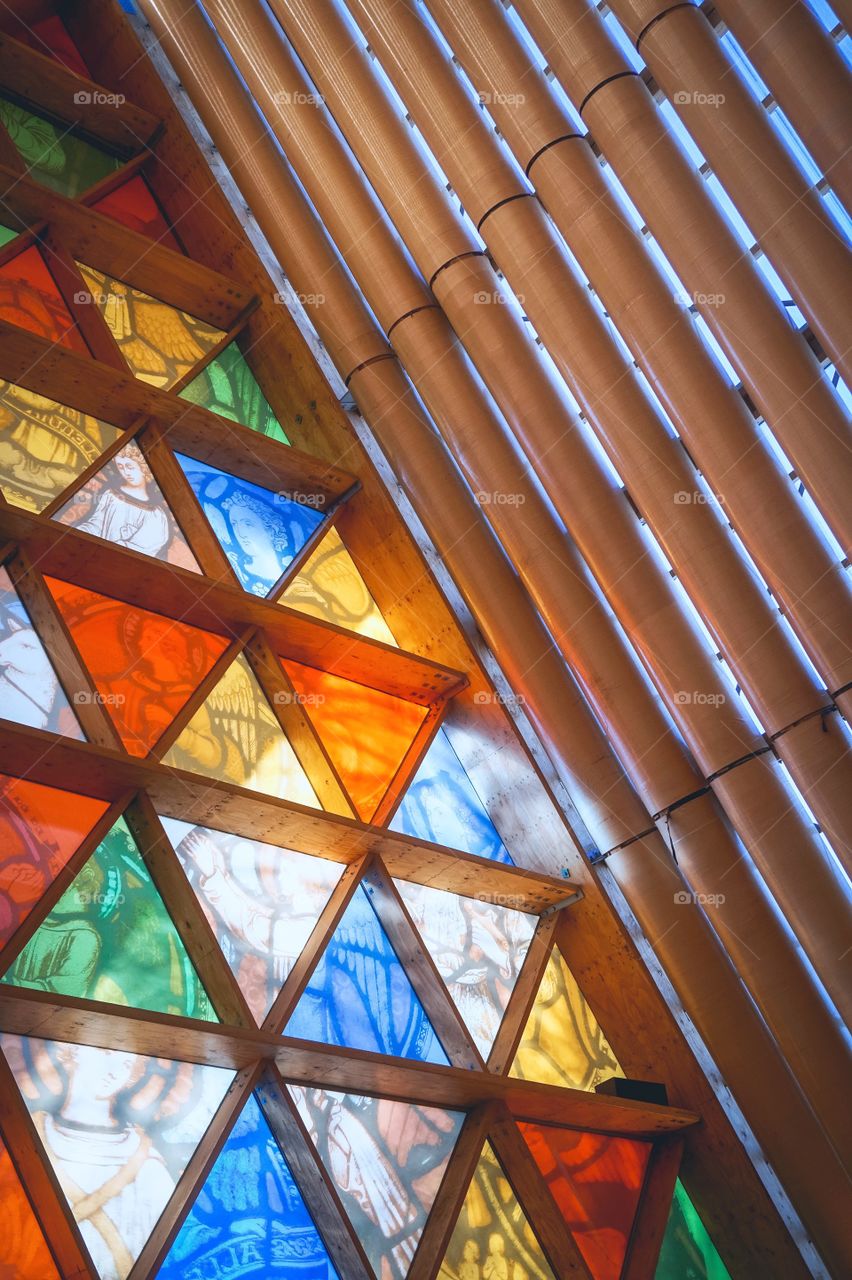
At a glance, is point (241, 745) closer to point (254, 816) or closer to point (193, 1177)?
point (254, 816)

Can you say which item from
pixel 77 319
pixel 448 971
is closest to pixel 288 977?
pixel 448 971

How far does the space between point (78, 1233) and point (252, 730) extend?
312cm

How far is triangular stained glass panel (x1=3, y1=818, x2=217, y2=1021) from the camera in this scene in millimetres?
5777

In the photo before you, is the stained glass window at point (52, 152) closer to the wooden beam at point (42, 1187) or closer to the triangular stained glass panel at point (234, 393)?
the triangular stained glass panel at point (234, 393)

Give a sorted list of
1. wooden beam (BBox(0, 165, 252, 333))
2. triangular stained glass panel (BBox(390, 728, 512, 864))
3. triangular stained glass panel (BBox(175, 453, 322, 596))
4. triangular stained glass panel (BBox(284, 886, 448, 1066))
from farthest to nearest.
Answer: wooden beam (BBox(0, 165, 252, 333)), triangular stained glass panel (BBox(175, 453, 322, 596)), triangular stained glass panel (BBox(390, 728, 512, 864)), triangular stained glass panel (BBox(284, 886, 448, 1066))

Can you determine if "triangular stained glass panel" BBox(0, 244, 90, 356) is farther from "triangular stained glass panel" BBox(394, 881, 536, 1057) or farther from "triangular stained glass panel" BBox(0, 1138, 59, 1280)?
"triangular stained glass panel" BBox(0, 1138, 59, 1280)

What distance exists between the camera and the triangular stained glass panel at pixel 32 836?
5.81 metres

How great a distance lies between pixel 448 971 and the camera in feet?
24.0

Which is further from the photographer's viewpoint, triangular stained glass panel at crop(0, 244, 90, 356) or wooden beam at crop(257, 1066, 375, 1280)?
triangular stained glass panel at crop(0, 244, 90, 356)

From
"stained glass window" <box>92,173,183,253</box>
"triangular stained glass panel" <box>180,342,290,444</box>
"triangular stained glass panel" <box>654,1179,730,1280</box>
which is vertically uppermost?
"stained glass window" <box>92,173,183,253</box>

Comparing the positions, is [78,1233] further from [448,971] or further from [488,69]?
[488,69]

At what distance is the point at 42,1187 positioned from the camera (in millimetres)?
5078

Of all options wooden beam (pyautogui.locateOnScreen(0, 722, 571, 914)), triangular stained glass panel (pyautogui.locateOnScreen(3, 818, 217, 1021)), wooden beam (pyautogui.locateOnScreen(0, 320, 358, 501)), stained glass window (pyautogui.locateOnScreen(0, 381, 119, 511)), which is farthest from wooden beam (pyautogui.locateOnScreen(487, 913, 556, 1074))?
stained glass window (pyautogui.locateOnScreen(0, 381, 119, 511))

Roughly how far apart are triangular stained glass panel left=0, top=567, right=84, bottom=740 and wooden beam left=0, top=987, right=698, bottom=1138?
167cm
